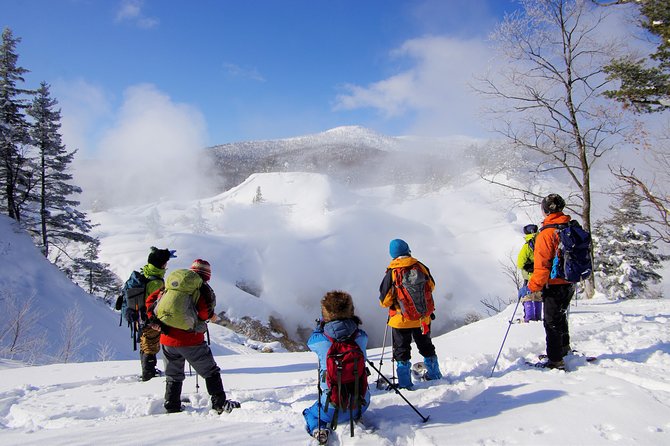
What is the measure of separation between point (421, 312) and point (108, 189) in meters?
126

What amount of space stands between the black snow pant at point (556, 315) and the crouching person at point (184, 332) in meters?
3.91

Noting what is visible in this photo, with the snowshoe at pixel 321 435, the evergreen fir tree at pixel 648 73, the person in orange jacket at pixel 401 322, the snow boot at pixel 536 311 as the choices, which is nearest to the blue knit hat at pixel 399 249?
the person in orange jacket at pixel 401 322

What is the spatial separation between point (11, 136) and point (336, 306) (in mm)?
24937

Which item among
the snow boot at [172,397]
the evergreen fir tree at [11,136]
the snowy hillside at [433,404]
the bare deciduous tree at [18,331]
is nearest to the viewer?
the snowy hillside at [433,404]

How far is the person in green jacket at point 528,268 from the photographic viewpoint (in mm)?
6098

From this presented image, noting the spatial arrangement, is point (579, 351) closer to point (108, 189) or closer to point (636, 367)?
point (636, 367)

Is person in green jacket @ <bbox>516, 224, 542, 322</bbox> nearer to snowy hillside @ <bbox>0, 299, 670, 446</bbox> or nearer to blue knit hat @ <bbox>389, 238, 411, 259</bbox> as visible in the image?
snowy hillside @ <bbox>0, 299, 670, 446</bbox>

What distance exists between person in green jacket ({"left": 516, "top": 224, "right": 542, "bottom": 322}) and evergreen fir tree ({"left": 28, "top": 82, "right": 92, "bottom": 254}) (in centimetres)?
2497

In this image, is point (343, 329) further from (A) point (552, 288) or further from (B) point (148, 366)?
(B) point (148, 366)

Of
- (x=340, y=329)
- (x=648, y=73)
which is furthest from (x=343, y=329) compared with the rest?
(x=648, y=73)

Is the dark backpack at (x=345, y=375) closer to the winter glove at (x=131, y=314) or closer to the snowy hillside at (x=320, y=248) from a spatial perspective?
the winter glove at (x=131, y=314)

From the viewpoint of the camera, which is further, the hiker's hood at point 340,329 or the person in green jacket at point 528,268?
the person in green jacket at point 528,268

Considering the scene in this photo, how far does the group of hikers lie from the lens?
138 inches

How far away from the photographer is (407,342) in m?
4.73
